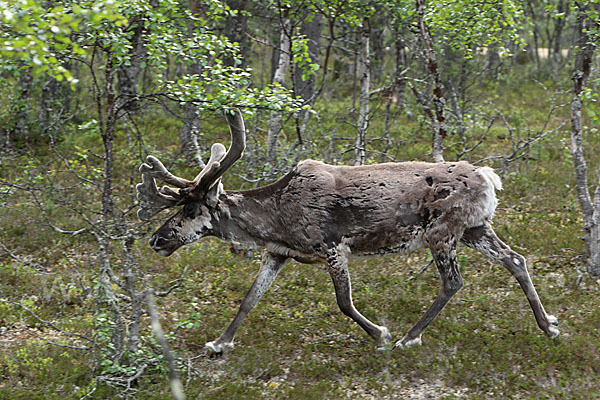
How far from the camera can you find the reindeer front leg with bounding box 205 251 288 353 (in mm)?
7266

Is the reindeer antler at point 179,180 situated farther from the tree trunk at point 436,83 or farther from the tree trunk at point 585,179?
the tree trunk at point 585,179

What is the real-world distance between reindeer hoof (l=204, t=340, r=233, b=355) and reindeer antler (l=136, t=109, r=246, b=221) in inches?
63.7

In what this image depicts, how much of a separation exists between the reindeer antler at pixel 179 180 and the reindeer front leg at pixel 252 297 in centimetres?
116

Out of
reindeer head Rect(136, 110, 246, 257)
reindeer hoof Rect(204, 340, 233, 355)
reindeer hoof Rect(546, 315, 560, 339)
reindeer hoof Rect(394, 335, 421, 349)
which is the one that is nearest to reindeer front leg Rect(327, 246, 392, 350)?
reindeer hoof Rect(394, 335, 421, 349)

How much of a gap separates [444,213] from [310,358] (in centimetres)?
221

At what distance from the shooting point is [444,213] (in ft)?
22.7

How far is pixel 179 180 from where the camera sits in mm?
7324

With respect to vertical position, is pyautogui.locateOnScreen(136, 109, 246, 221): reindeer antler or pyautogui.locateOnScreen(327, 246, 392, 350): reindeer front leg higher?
pyautogui.locateOnScreen(136, 109, 246, 221): reindeer antler

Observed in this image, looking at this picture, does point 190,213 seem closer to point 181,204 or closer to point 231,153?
point 181,204

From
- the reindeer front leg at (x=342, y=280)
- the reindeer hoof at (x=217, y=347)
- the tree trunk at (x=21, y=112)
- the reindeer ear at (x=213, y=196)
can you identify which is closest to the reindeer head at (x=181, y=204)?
the reindeer ear at (x=213, y=196)

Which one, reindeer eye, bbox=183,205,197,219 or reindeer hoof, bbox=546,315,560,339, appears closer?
reindeer hoof, bbox=546,315,560,339

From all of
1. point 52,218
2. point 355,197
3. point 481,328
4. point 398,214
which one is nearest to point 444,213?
point 398,214

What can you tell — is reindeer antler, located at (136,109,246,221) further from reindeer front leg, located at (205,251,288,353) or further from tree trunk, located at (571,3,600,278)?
tree trunk, located at (571,3,600,278)

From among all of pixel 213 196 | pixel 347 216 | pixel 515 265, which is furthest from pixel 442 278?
pixel 213 196
